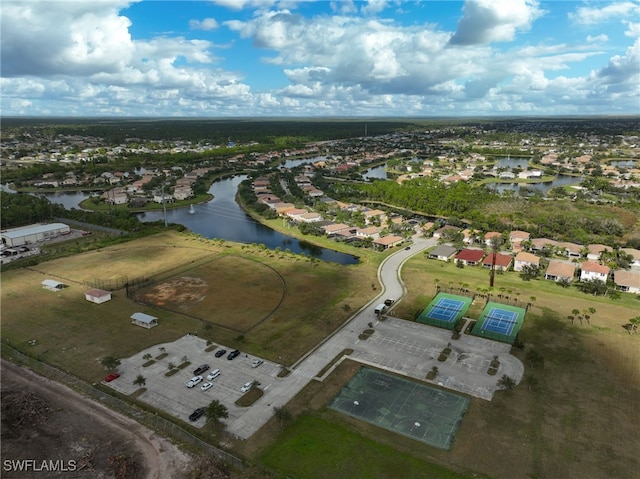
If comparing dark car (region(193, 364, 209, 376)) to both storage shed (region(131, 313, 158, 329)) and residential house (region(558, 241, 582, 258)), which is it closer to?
storage shed (region(131, 313, 158, 329))

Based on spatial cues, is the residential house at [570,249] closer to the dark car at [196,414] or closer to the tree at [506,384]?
the tree at [506,384]

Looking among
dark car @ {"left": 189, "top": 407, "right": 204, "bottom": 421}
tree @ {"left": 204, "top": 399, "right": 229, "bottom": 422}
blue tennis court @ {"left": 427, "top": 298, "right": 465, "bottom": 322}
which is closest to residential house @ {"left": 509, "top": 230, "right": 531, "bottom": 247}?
blue tennis court @ {"left": 427, "top": 298, "right": 465, "bottom": 322}

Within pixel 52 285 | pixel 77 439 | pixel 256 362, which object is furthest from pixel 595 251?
pixel 52 285

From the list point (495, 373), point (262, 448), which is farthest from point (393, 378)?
point (262, 448)

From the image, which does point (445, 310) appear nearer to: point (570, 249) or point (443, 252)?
point (443, 252)

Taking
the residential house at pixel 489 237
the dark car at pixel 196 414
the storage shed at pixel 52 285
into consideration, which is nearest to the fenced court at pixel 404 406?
the dark car at pixel 196 414
